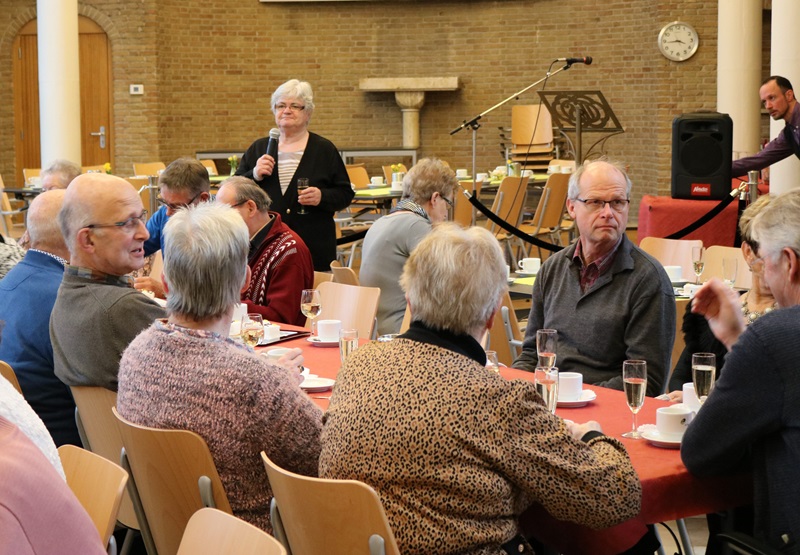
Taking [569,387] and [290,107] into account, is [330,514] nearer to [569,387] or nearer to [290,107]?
[569,387]

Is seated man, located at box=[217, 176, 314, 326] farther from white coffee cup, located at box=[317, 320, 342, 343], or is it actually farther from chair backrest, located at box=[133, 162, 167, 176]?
chair backrest, located at box=[133, 162, 167, 176]

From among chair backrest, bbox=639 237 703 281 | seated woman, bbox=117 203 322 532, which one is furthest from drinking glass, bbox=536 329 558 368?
chair backrest, bbox=639 237 703 281

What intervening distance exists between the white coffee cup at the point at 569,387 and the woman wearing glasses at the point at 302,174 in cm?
316

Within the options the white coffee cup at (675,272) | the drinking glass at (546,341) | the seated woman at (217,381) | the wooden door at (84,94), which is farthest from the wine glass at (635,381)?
the wooden door at (84,94)

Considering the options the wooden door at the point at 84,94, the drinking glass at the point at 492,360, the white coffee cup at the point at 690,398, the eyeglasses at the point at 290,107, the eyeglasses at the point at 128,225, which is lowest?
the white coffee cup at the point at 690,398

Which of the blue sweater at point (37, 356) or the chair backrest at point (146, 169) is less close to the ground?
the chair backrest at point (146, 169)

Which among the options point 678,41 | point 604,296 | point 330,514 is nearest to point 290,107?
point 604,296

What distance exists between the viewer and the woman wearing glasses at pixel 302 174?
5922 millimetres

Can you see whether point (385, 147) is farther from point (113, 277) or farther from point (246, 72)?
point (113, 277)

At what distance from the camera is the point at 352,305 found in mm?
4406

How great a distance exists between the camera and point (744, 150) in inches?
420

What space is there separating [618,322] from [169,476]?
1.68 meters

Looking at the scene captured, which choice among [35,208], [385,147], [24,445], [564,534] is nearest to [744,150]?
[385,147]

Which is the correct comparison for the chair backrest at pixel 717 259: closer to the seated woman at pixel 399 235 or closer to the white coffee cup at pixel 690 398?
the seated woman at pixel 399 235
